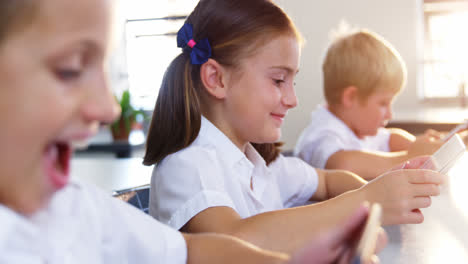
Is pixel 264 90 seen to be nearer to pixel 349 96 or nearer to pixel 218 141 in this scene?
pixel 218 141

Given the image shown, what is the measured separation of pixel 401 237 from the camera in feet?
2.68

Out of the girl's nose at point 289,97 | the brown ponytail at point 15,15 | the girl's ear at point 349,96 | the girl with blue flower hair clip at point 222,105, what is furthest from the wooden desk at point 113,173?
the brown ponytail at point 15,15

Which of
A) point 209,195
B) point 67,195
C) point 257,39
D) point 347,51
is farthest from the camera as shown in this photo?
point 347,51

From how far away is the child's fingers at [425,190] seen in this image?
0.79 metres

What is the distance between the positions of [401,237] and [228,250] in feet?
1.24

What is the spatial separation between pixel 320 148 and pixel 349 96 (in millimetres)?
271

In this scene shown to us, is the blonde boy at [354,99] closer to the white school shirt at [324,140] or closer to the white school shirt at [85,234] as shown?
the white school shirt at [324,140]

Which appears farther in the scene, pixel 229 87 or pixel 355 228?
pixel 229 87

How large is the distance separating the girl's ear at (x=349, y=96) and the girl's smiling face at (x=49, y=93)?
152 centimetres

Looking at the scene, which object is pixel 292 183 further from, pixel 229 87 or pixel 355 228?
pixel 355 228

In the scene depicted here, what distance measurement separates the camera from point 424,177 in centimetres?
80

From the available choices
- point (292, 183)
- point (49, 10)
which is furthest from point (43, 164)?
point (292, 183)

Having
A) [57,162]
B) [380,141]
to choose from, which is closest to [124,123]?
[380,141]

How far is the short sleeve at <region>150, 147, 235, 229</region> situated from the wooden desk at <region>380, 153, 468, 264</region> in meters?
0.27
